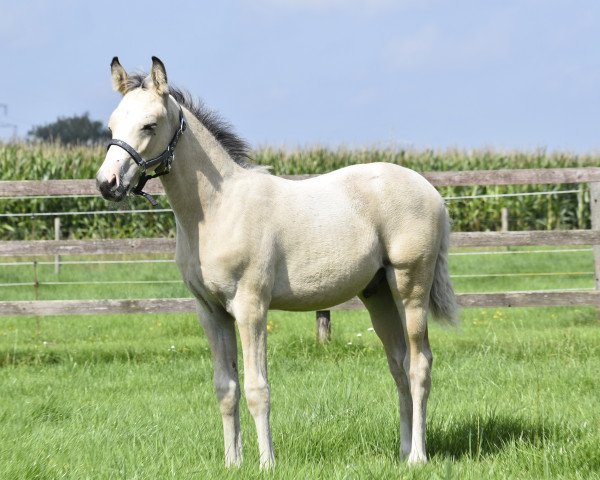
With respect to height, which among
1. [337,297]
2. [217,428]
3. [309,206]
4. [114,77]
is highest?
[114,77]

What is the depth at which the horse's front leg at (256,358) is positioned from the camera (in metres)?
4.11

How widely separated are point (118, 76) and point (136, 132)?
0.40m

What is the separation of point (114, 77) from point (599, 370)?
4763mm

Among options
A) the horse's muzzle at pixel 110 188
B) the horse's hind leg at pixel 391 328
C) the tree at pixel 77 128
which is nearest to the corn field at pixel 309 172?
the horse's hind leg at pixel 391 328

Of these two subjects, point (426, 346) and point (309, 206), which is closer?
point (309, 206)

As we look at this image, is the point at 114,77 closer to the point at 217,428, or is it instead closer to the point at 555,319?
the point at 217,428

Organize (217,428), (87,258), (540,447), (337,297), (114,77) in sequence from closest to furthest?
(114,77)
(337,297)
(540,447)
(217,428)
(87,258)

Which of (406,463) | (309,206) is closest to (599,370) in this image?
(406,463)

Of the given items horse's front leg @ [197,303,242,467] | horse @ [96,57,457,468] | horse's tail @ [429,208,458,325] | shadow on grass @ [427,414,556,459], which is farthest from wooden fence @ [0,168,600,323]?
horse's front leg @ [197,303,242,467]

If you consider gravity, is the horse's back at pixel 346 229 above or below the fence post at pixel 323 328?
above

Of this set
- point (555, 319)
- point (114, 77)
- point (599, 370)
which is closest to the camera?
point (114, 77)

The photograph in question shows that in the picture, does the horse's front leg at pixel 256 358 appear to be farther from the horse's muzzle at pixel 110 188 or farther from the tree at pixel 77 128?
the tree at pixel 77 128

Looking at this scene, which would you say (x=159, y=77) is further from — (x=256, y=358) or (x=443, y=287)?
(x=443, y=287)

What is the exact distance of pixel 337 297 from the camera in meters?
4.52
